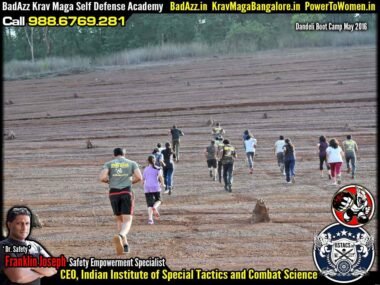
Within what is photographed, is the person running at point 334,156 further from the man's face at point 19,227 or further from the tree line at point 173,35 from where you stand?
the tree line at point 173,35

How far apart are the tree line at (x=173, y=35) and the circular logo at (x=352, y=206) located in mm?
42272

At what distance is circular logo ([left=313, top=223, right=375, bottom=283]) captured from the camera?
11.1 meters

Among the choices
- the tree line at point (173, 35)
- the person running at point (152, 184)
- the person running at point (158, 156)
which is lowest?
the person running at point (152, 184)

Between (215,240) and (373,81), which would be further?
(373,81)

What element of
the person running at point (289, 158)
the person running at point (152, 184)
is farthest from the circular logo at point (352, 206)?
the person running at point (289, 158)

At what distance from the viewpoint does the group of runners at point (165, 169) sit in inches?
530

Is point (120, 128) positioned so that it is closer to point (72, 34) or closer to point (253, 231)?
point (72, 34)

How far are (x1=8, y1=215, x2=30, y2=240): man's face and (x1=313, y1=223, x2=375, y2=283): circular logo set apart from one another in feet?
14.0

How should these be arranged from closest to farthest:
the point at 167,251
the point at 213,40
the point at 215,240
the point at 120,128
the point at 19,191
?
1. the point at 167,251
2. the point at 215,240
3. the point at 19,191
4. the point at 120,128
5. the point at 213,40

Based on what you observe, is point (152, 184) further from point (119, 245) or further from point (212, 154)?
point (212, 154)

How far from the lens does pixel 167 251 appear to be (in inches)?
579

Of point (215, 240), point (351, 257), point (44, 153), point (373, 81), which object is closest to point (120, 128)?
point (44, 153)

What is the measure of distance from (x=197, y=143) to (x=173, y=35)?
21.9 meters

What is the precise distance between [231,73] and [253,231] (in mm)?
34882
